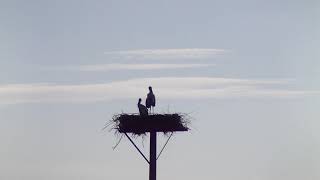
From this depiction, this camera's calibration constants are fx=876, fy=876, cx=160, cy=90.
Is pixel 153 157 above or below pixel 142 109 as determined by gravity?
below

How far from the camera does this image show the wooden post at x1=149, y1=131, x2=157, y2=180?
32094 mm

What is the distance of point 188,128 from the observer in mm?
32344

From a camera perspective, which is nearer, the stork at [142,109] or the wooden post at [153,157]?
the wooden post at [153,157]

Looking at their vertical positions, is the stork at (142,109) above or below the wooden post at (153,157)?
above

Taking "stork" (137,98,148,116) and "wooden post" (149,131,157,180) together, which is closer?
"wooden post" (149,131,157,180)

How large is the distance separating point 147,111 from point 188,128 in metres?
1.68

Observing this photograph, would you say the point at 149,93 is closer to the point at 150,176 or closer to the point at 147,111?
the point at 147,111

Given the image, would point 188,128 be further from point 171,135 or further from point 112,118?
point 112,118

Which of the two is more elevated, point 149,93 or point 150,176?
point 149,93

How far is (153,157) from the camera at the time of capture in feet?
106

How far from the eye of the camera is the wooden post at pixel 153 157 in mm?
32094

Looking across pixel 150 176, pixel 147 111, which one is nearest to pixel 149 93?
pixel 147 111

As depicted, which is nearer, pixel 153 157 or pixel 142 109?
pixel 153 157

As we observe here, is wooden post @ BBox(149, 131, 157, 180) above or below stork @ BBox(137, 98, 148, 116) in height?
below
